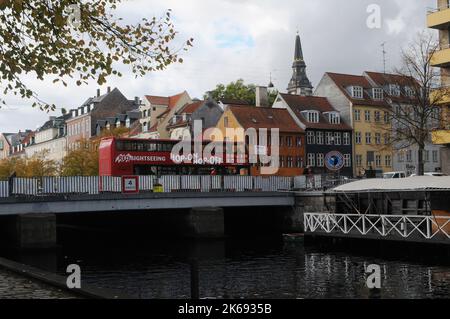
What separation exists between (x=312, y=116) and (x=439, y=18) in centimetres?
3237

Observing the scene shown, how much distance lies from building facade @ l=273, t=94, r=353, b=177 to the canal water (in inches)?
1547

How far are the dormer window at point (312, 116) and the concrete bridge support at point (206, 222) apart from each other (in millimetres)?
40655

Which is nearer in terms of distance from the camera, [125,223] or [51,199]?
[51,199]

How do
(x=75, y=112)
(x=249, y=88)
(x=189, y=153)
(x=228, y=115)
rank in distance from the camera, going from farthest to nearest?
(x=75, y=112) → (x=249, y=88) → (x=228, y=115) → (x=189, y=153)

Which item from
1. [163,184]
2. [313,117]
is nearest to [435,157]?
[313,117]

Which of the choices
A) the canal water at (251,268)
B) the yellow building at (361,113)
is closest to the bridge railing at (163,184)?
the canal water at (251,268)

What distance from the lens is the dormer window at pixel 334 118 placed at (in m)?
84.0

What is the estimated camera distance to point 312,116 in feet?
273

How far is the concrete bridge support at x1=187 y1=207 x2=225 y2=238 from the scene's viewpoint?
44031 mm

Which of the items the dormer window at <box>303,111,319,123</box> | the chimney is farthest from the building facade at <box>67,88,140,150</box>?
the dormer window at <box>303,111,319,123</box>

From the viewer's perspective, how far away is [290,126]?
80.5m

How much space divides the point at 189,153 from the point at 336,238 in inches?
622

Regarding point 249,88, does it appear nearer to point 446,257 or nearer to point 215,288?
point 446,257
